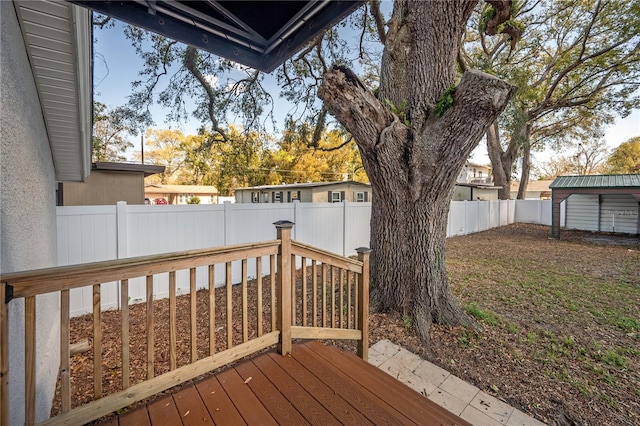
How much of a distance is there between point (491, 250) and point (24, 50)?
32.9 feet

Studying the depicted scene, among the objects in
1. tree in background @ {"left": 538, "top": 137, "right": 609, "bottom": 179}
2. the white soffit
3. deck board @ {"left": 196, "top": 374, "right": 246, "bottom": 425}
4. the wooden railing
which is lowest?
deck board @ {"left": 196, "top": 374, "right": 246, "bottom": 425}

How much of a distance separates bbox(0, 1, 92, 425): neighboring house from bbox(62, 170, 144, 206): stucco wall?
813 centimetres

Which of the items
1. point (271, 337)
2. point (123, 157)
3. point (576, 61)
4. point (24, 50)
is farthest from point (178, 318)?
point (123, 157)

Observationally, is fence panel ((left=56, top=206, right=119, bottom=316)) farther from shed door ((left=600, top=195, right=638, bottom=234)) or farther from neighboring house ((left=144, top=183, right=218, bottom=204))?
neighboring house ((left=144, top=183, right=218, bottom=204))

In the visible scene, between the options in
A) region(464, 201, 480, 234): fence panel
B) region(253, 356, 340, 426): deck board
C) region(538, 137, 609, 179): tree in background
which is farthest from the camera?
region(538, 137, 609, 179): tree in background

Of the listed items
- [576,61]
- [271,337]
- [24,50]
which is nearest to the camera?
[24,50]

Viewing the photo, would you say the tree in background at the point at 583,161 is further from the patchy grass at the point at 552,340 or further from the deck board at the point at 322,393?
the deck board at the point at 322,393

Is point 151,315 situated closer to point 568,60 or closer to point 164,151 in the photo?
point 568,60

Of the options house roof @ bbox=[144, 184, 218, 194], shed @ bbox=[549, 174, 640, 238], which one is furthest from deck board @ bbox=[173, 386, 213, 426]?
house roof @ bbox=[144, 184, 218, 194]

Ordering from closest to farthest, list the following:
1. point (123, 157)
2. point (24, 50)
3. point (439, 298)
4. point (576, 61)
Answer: point (24, 50)
point (439, 298)
point (576, 61)
point (123, 157)

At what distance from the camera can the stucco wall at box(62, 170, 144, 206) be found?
Result: 8.90 metres

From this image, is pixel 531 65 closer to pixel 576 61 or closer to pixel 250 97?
pixel 576 61

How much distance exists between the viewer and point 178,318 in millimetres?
3844

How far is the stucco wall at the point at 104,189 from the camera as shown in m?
8.90
